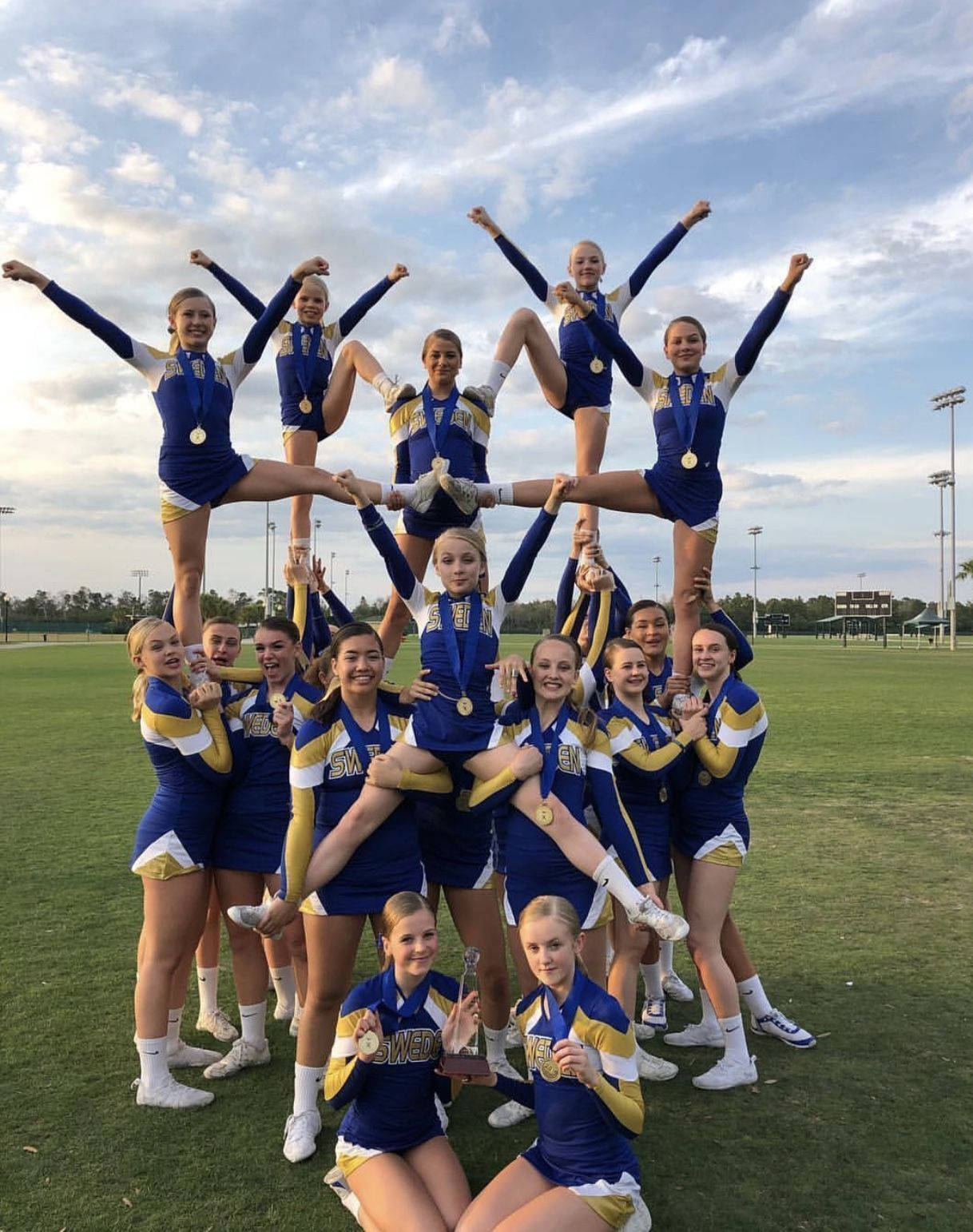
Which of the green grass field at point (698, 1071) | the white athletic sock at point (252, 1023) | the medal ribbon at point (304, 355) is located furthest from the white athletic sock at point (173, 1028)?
the medal ribbon at point (304, 355)

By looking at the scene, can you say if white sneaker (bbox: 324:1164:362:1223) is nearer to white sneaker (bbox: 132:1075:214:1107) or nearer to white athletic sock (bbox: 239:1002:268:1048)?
white sneaker (bbox: 132:1075:214:1107)

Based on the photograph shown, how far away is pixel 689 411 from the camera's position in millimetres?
5523

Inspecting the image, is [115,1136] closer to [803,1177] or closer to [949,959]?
[803,1177]

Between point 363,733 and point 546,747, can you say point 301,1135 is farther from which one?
point 546,747

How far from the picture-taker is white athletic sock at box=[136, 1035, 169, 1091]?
427 centimetres

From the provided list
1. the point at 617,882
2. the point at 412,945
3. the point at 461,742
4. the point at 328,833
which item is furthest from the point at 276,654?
the point at 617,882

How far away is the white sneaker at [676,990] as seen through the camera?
5648mm

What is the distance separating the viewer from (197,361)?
527cm

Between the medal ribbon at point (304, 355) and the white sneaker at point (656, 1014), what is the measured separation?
463 cm

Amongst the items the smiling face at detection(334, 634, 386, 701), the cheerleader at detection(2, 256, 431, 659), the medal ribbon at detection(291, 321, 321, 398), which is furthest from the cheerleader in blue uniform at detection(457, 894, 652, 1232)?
the medal ribbon at detection(291, 321, 321, 398)

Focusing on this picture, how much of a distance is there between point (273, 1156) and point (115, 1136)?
75 centimetres

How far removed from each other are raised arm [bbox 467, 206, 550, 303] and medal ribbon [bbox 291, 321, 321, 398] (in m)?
1.38

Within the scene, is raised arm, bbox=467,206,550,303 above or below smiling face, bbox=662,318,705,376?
above

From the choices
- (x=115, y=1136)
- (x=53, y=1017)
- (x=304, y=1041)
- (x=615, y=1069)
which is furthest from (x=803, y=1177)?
(x=53, y=1017)
